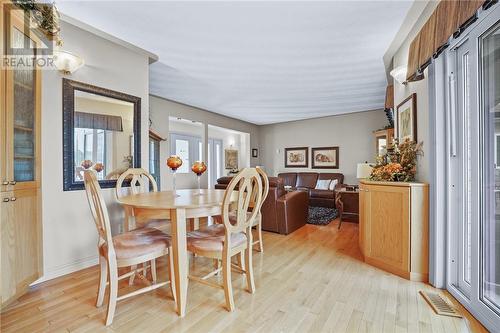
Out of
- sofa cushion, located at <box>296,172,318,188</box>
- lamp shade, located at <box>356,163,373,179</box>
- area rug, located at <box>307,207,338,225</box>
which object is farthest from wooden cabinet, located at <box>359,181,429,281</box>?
sofa cushion, located at <box>296,172,318,188</box>

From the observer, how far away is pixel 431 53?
1.81 meters

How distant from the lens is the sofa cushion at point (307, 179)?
6.54m

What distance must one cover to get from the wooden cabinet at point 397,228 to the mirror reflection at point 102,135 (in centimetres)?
281

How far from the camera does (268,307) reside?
173 cm

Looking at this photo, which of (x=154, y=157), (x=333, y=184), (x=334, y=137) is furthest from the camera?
(x=334, y=137)

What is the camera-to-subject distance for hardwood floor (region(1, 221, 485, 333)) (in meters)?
1.52

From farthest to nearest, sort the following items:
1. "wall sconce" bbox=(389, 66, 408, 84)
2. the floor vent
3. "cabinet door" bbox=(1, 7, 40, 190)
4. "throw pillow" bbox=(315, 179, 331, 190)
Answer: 1. "throw pillow" bbox=(315, 179, 331, 190)
2. "wall sconce" bbox=(389, 66, 408, 84)
3. "cabinet door" bbox=(1, 7, 40, 190)
4. the floor vent

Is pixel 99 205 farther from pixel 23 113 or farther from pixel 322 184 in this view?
pixel 322 184

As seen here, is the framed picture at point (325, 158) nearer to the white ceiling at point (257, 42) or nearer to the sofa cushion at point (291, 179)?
the sofa cushion at point (291, 179)

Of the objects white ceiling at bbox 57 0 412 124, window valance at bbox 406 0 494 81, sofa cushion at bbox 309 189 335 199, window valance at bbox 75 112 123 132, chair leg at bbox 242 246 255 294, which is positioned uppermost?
white ceiling at bbox 57 0 412 124

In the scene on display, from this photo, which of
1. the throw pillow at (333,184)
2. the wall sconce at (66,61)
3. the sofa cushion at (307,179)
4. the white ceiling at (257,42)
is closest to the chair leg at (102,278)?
the wall sconce at (66,61)

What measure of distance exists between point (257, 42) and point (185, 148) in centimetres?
473

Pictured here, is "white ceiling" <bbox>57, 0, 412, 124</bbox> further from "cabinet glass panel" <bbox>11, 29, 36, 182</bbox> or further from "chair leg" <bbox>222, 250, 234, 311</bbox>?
"chair leg" <bbox>222, 250, 234, 311</bbox>

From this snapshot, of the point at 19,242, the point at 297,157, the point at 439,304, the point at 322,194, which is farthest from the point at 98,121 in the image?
the point at 297,157
